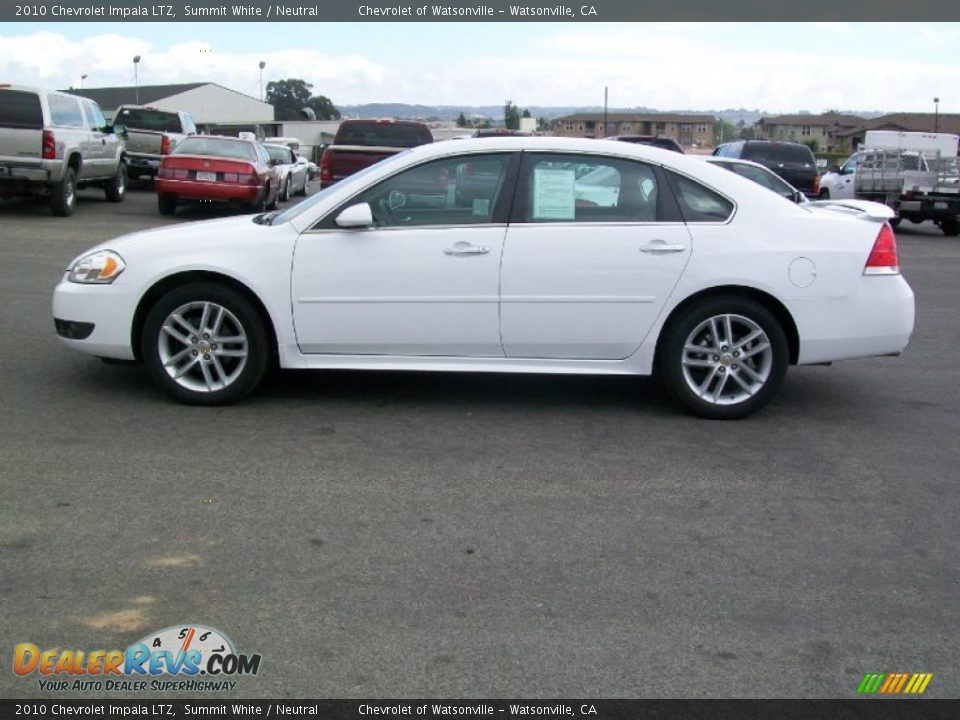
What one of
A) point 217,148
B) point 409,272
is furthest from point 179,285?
Result: point 217,148

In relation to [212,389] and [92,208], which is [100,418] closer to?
[212,389]

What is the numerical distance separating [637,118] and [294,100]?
37.2m

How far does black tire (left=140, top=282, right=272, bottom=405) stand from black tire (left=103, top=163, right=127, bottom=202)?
16.1 meters

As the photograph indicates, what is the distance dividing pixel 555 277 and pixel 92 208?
1608 cm

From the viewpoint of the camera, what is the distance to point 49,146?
16.5m

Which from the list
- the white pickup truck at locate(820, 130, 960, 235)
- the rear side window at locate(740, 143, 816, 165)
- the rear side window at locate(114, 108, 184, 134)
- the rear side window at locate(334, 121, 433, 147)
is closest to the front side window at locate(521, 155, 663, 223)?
the rear side window at locate(334, 121, 433, 147)

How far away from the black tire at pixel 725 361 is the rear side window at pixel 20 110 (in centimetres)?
1334

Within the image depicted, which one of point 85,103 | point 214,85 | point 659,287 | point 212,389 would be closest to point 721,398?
point 659,287

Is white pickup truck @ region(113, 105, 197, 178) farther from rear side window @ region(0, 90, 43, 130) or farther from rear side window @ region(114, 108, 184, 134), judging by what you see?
rear side window @ region(0, 90, 43, 130)

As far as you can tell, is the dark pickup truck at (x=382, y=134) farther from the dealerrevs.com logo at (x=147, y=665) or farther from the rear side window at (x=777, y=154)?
the dealerrevs.com logo at (x=147, y=665)

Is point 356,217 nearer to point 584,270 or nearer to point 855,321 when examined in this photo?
point 584,270

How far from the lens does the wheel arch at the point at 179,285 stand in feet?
20.7

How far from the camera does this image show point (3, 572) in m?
4.05

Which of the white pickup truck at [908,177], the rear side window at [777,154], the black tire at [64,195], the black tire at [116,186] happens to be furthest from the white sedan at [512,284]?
the rear side window at [777,154]
